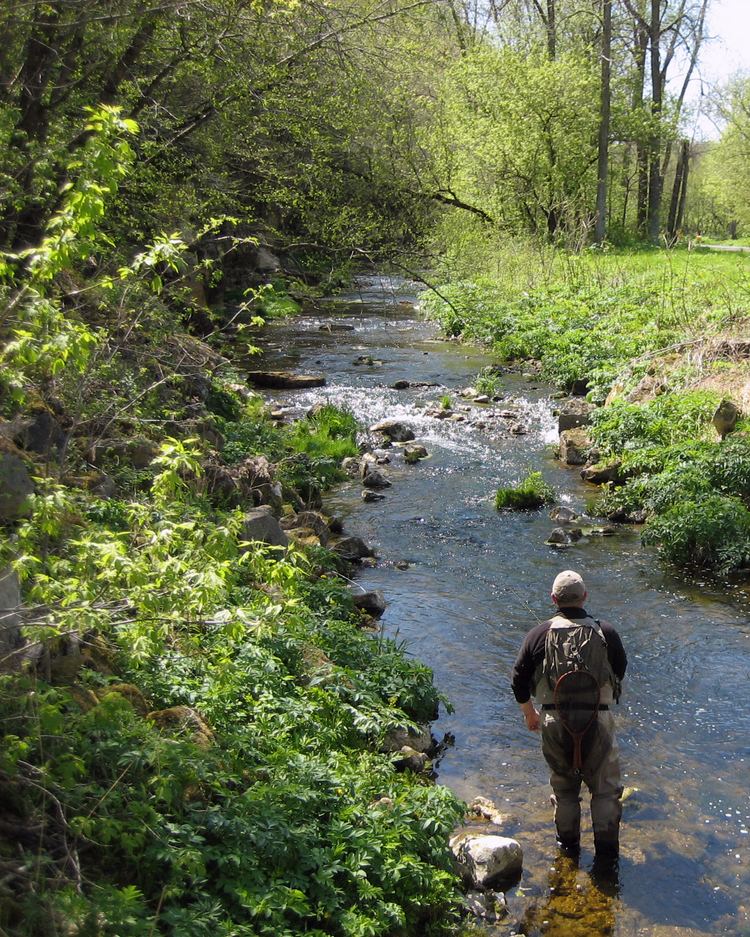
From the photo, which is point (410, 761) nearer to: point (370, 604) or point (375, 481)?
point (370, 604)

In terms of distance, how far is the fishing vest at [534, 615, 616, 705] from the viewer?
5.78 meters

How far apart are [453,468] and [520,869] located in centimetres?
968

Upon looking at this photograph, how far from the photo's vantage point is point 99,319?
894cm

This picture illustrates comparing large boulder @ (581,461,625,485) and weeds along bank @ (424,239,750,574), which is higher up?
weeds along bank @ (424,239,750,574)

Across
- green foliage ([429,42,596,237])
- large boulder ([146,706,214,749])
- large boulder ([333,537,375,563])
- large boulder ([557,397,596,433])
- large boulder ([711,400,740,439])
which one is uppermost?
green foliage ([429,42,596,237])

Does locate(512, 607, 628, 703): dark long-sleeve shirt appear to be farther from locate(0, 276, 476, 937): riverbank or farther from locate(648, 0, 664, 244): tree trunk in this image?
locate(648, 0, 664, 244): tree trunk

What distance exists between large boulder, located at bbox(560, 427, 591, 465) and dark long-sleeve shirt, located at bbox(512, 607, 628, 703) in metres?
8.98

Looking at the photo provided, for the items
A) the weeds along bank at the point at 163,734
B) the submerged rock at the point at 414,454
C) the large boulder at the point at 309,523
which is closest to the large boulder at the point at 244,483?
the large boulder at the point at 309,523

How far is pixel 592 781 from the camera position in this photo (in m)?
5.93

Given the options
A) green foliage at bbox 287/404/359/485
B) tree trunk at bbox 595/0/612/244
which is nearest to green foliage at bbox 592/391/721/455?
green foliage at bbox 287/404/359/485

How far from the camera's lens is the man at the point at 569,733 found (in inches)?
230

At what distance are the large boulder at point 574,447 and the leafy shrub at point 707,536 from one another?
3747mm

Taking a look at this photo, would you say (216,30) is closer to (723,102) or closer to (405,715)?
(405,715)

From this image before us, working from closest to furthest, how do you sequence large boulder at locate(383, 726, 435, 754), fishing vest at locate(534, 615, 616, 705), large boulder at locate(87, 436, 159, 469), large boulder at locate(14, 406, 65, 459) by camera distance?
fishing vest at locate(534, 615, 616, 705)
large boulder at locate(383, 726, 435, 754)
large boulder at locate(14, 406, 65, 459)
large boulder at locate(87, 436, 159, 469)
